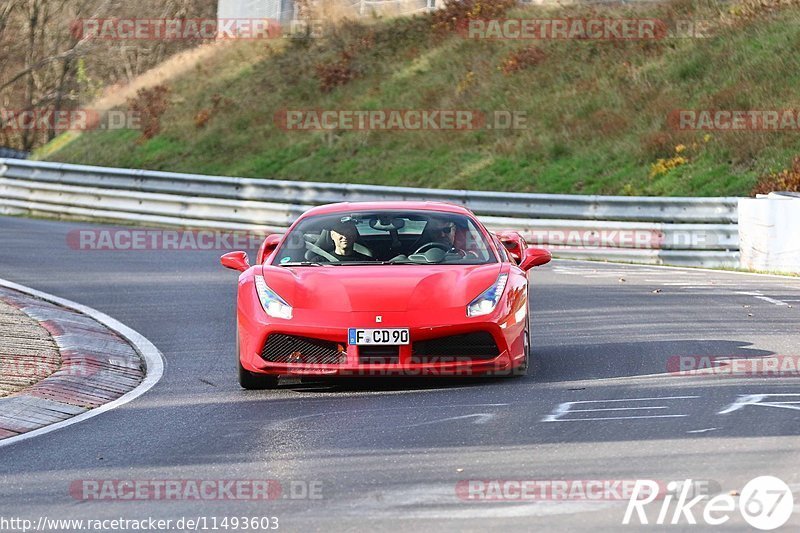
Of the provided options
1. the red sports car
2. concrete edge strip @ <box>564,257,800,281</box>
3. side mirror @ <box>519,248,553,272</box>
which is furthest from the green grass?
the red sports car

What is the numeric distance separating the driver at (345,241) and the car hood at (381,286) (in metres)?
0.30

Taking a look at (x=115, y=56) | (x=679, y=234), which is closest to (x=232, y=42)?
(x=115, y=56)

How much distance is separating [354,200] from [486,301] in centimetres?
1540

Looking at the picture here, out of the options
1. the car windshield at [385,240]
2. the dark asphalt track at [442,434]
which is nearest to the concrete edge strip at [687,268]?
the dark asphalt track at [442,434]

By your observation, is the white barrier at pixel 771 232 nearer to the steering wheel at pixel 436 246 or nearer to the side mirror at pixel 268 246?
the steering wheel at pixel 436 246

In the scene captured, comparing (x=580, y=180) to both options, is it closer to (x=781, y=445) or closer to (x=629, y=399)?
(x=629, y=399)

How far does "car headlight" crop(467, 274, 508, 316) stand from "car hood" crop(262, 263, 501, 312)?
4cm

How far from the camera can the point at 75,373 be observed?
10.5m

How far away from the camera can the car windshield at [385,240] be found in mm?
10359

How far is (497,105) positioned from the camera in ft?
104

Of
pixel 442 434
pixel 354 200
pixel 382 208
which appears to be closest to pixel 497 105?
pixel 354 200

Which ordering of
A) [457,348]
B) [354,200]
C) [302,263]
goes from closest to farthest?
[457,348] < [302,263] < [354,200]

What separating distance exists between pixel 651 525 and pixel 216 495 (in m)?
2.02

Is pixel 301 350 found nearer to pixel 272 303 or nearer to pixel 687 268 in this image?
pixel 272 303
